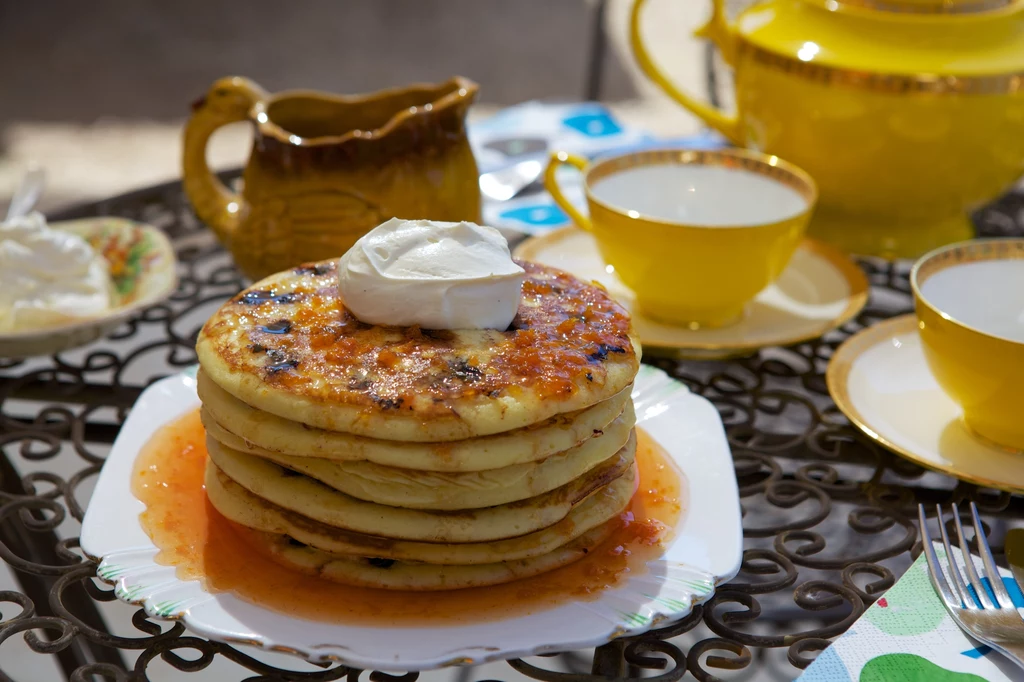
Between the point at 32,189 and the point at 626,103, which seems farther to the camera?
the point at 626,103

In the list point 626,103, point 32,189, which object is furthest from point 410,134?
point 626,103

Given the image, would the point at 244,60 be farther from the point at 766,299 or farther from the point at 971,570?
the point at 971,570

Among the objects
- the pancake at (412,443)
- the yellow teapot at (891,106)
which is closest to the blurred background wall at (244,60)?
the yellow teapot at (891,106)

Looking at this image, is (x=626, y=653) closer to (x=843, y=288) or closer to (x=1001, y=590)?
(x=1001, y=590)

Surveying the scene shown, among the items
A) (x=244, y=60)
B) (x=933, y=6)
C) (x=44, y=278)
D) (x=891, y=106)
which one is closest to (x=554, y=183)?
(x=891, y=106)

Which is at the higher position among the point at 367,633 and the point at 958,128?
the point at 958,128

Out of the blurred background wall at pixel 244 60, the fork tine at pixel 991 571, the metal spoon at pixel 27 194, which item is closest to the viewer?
the fork tine at pixel 991 571

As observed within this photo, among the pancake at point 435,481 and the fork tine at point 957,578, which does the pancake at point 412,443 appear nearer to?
the pancake at point 435,481
